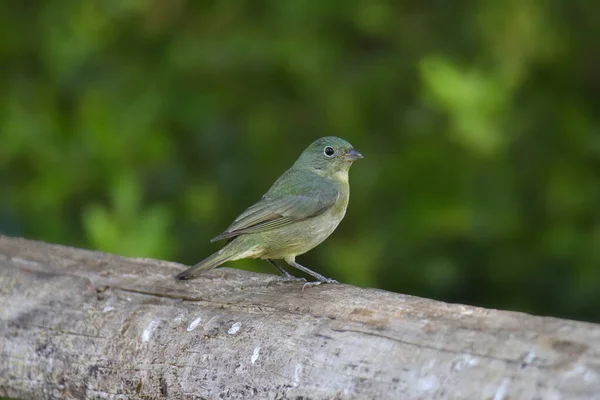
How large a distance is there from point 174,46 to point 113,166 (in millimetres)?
938

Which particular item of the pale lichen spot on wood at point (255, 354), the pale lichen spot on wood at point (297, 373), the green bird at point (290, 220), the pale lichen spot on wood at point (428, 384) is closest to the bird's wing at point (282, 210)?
the green bird at point (290, 220)

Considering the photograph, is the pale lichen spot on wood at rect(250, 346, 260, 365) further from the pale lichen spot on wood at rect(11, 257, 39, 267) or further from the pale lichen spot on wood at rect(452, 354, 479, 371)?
the pale lichen spot on wood at rect(11, 257, 39, 267)

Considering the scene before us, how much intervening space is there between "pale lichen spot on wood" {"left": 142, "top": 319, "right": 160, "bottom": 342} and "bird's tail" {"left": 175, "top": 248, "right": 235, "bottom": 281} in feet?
1.29

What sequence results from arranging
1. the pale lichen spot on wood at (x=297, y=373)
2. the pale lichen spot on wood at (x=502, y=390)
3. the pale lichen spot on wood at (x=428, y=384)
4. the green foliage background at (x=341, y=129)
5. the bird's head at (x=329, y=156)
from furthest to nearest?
the green foliage background at (x=341, y=129)
the bird's head at (x=329, y=156)
the pale lichen spot on wood at (x=297, y=373)
the pale lichen spot on wood at (x=428, y=384)
the pale lichen spot on wood at (x=502, y=390)

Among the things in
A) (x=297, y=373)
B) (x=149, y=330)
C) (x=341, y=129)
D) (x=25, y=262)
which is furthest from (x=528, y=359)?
(x=341, y=129)

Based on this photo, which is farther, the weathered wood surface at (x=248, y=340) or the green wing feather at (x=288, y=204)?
the green wing feather at (x=288, y=204)

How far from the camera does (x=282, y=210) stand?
167 inches

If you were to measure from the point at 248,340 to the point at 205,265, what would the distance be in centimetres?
82

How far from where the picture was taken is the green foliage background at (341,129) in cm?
543

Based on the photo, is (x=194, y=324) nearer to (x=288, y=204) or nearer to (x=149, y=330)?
(x=149, y=330)

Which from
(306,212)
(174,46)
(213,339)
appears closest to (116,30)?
(174,46)

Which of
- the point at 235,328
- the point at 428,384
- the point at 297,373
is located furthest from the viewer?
the point at 235,328

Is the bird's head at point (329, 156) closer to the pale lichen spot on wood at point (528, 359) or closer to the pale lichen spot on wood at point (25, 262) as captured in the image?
the pale lichen spot on wood at point (25, 262)

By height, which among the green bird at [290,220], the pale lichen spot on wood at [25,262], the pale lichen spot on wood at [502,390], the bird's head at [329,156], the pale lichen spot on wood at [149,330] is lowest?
the pale lichen spot on wood at [502,390]
